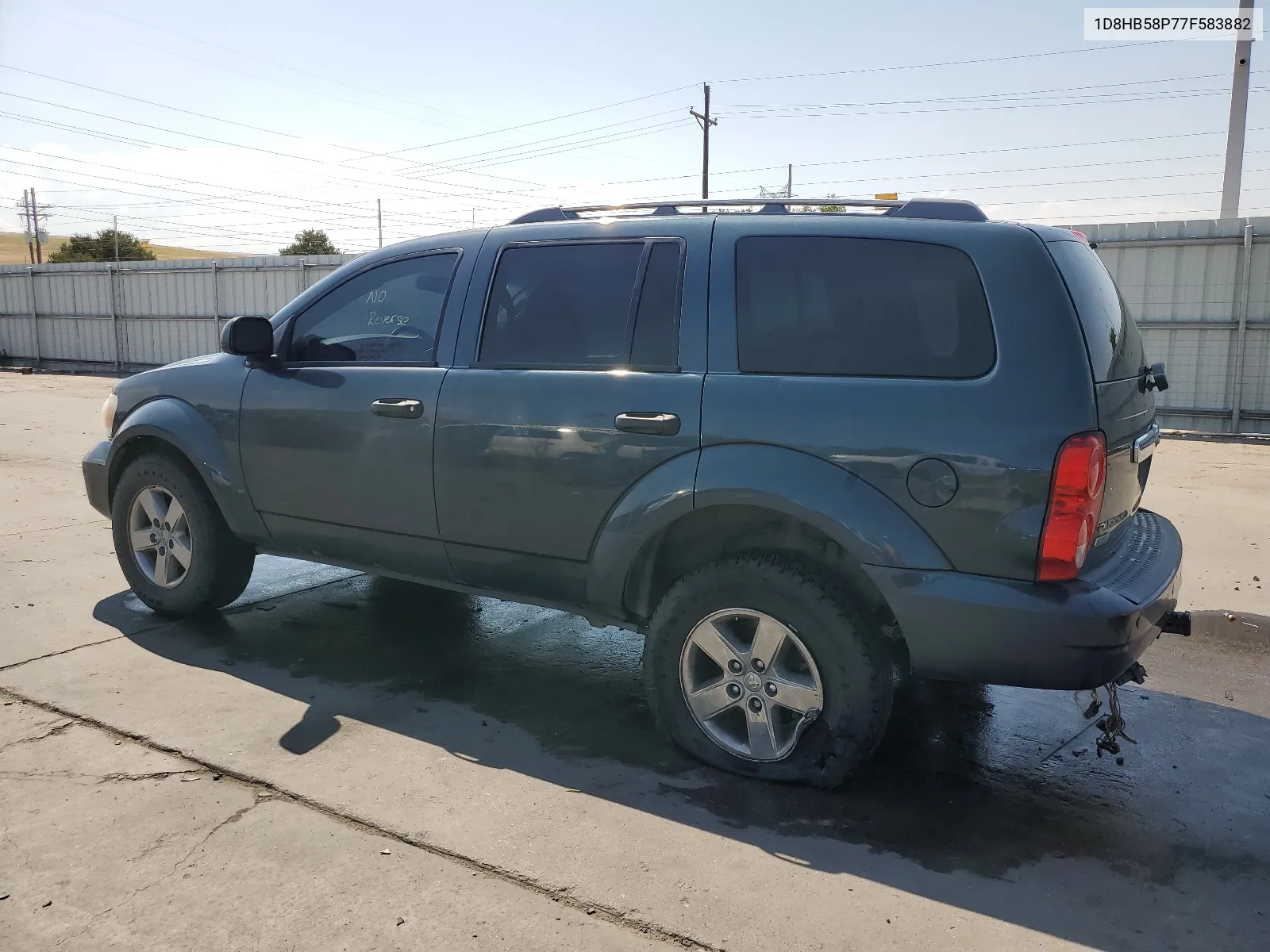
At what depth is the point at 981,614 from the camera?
293 cm

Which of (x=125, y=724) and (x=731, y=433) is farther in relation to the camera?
(x=125, y=724)

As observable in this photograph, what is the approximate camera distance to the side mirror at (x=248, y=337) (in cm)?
438

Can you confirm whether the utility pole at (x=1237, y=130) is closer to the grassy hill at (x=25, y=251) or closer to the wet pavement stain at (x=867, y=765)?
the wet pavement stain at (x=867, y=765)

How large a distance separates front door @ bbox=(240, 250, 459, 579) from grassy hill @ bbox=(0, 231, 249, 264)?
→ 9505 centimetres

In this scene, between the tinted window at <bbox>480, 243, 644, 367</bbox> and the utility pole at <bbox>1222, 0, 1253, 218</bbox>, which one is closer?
the tinted window at <bbox>480, 243, 644, 367</bbox>

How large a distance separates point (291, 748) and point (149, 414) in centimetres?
213

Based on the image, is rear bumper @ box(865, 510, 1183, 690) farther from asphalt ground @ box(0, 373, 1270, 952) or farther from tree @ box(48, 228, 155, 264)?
tree @ box(48, 228, 155, 264)

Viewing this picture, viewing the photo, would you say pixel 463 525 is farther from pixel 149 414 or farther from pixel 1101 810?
pixel 1101 810

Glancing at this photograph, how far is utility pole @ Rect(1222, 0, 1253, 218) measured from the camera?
18703mm

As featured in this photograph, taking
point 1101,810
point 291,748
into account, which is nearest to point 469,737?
point 291,748

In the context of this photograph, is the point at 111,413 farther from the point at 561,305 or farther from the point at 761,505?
the point at 761,505

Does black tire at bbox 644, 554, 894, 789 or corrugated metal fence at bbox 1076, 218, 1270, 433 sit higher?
corrugated metal fence at bbox 1076, 218, 1270, 433

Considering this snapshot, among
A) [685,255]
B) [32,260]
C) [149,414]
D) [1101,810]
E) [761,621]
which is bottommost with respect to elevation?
[1101,810]

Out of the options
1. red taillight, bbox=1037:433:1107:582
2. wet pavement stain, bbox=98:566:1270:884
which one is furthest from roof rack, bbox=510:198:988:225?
wet pavement stain, bbox=98:566:1270:884
